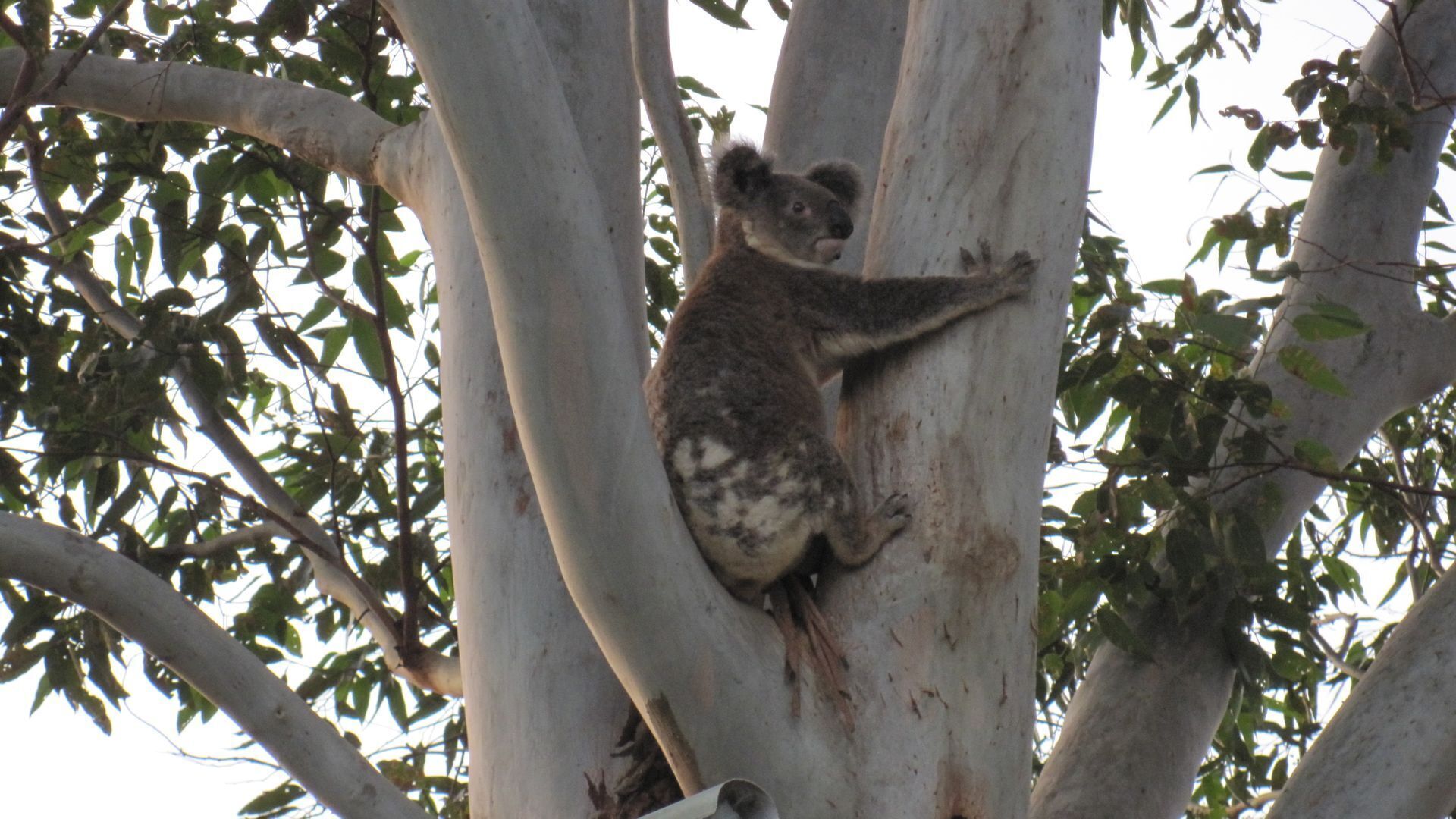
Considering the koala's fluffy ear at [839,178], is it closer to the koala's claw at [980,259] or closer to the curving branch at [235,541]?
the koala's claw at [980,259]

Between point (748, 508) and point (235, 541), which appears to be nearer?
point (748, 508)

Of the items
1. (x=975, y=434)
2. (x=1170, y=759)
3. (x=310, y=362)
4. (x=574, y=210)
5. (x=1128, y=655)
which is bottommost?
(x=1170, y=759)

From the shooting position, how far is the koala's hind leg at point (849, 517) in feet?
6.51

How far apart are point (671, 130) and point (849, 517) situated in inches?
55.8

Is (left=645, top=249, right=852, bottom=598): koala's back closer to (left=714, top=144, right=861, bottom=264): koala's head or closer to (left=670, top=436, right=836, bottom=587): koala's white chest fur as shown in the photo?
(left=670, top=436, right=836, bottom=587): koala's white chest fur

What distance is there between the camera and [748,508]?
2293 mm

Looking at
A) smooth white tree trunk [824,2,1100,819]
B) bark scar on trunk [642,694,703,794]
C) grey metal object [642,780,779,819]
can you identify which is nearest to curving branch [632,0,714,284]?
smooth white tree trunk [824,2,1100,819]

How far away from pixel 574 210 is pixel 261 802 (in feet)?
6.18

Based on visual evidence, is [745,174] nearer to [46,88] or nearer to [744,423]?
[744,423]

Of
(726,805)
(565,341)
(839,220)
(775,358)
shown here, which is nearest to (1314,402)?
(839,220)

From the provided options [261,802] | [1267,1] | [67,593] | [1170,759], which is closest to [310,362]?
[261,802]

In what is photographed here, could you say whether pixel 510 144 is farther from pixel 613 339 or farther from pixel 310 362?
pixel 310 362

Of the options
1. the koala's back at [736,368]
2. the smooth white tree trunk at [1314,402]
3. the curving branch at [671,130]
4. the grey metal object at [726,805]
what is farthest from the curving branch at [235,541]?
the smooth white tree trunk at [1314,402]

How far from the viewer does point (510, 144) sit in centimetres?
154
